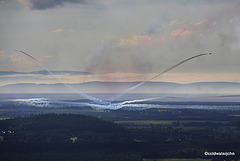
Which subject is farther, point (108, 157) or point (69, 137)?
point (69, 137)

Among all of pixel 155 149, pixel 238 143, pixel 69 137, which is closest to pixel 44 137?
pixel 69 137

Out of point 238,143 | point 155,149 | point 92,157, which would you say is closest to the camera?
point 92,157

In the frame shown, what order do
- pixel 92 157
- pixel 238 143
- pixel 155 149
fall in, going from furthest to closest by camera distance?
pixel 238 143 < pixel 155 149 < pixel 92 157

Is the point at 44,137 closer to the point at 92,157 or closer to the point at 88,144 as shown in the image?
the point at 88,144

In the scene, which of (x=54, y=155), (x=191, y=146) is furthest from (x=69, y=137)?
(x=191, y=146)

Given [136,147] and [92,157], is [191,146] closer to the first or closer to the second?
[136,147]

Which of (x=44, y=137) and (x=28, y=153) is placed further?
(x=44, y=137)

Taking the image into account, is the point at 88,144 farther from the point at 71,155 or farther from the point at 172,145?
the point at 172,145
